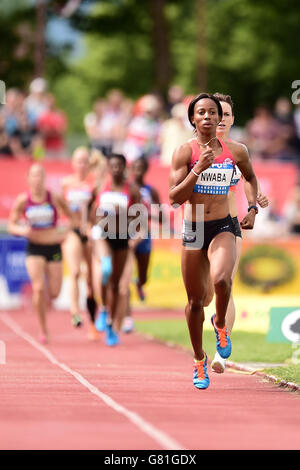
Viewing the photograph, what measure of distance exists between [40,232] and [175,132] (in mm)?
11075

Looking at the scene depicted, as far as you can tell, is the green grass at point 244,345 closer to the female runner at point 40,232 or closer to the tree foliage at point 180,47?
the female runner at point 40,232

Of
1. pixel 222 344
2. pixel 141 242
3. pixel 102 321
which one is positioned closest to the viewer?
pixel 222 344

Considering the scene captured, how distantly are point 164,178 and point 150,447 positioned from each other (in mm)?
19980

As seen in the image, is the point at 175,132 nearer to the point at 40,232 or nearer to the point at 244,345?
the point at 40,232

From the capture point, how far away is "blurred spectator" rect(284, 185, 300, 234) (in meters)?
27.6

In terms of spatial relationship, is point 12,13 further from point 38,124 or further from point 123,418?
point 123,418

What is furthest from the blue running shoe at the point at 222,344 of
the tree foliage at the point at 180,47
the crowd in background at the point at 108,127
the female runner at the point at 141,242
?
the tree foliage at the point at 180,47

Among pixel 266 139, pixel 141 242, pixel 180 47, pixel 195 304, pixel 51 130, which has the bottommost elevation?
pixel 180 47

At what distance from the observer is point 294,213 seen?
90.8ft

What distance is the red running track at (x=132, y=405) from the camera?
8328 millimetres

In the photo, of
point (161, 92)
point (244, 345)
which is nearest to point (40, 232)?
point (244, 345)

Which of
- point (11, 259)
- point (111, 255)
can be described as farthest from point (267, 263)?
point (111, 255)

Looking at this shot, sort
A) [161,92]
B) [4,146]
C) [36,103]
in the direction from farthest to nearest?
[161,92]
[36,103]
[4,146]

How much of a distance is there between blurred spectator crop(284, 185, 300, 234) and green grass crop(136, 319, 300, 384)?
6.67 metres
